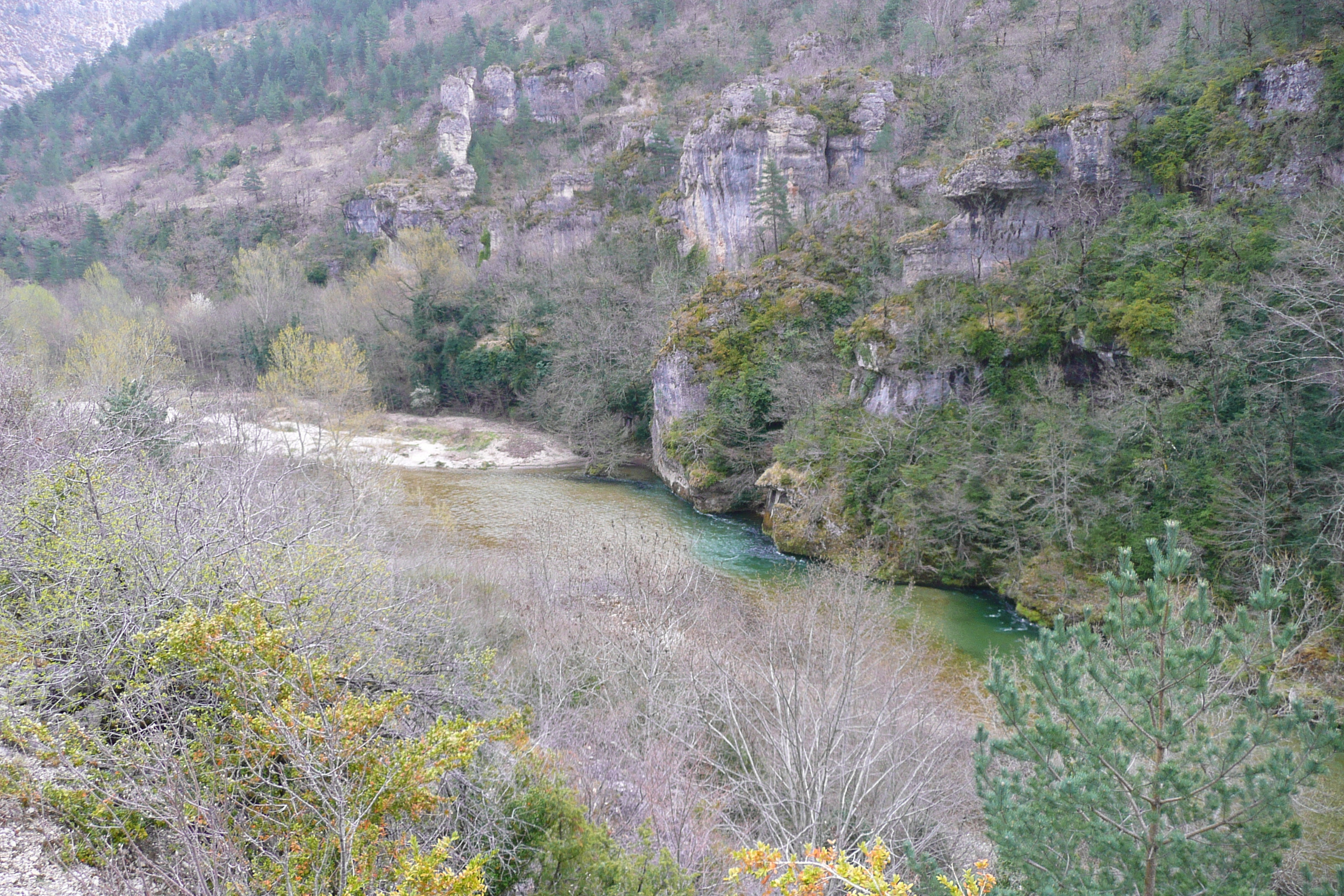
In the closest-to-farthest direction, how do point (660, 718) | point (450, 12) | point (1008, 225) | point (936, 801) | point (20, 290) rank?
1. point (936, 801)
2. point (660, 718)
3. point (1008, 225)
4. point (20, 290)
5. point (450, 12)

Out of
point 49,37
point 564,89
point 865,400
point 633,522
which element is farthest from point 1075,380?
point 49,37

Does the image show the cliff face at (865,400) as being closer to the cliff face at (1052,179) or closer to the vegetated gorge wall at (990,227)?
the vegetated gorge wall at (990,227)

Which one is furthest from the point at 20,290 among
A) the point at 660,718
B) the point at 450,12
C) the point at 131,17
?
the point at 131,17

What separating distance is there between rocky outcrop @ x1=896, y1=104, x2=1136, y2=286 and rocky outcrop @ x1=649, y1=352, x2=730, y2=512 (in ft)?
29.7

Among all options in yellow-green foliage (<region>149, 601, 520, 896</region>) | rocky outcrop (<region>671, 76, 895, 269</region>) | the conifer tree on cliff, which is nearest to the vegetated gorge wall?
rocky outcrop (<region>671, 76, 895, 269</region>)

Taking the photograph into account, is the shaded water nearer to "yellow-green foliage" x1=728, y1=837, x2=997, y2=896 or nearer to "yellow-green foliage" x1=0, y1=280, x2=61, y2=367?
"yellow-green foliage" x1=728, y1=837, x2=997, y2=896

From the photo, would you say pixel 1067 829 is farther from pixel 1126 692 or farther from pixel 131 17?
pixel 131 17

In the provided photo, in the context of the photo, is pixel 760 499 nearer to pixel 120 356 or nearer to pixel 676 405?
pixel 676 405

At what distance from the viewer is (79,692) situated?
6047 millimetres

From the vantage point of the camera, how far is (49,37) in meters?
104

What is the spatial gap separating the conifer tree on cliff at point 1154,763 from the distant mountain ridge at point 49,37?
128142 millimetres

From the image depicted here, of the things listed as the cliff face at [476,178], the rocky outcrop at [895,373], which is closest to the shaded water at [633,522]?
the rocky outcrop at [895,373]

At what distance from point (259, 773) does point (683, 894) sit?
2829 millimetres

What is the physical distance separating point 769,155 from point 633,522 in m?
22.3
